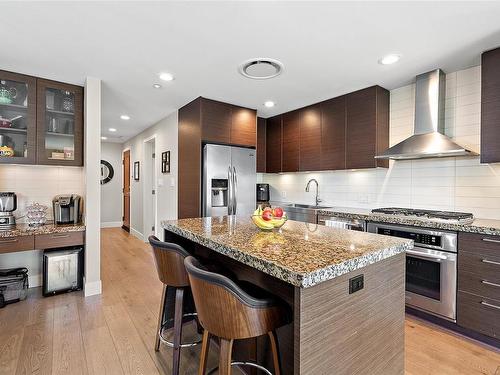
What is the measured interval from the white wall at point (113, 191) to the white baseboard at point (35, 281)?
412cm

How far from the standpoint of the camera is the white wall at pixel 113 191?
709cm

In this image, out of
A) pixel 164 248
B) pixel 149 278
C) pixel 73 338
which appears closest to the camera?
pixel 164 248

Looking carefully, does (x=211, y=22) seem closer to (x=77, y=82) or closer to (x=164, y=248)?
(x=164, y=248)

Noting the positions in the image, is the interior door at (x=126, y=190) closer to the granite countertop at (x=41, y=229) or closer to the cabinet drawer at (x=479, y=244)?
the granite countertop at (x=41, y=229)

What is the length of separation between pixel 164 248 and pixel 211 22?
62.9 inches

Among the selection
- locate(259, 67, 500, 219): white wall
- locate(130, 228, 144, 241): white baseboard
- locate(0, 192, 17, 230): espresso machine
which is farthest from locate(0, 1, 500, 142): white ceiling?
locate(130, 228, 144, 241): white baseboard

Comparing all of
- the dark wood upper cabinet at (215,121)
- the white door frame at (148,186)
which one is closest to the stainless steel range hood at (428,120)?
the dark wood upper cabinet at (215,121)

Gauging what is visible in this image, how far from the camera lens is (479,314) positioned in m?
2.10

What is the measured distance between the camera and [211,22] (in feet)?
6.23

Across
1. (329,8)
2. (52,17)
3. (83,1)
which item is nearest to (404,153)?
(329,8)

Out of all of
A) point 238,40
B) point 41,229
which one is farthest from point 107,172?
point 238,40

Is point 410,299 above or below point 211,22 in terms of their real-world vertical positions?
below

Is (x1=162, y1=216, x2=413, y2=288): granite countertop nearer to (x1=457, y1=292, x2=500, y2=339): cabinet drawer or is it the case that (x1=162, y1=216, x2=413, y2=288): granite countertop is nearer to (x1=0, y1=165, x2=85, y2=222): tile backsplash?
(x1=457, y1=292, x2=500, y2=339): cabinet drawer

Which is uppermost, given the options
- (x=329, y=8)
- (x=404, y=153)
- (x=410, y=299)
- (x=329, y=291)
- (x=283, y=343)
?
(x=329, y=8)
